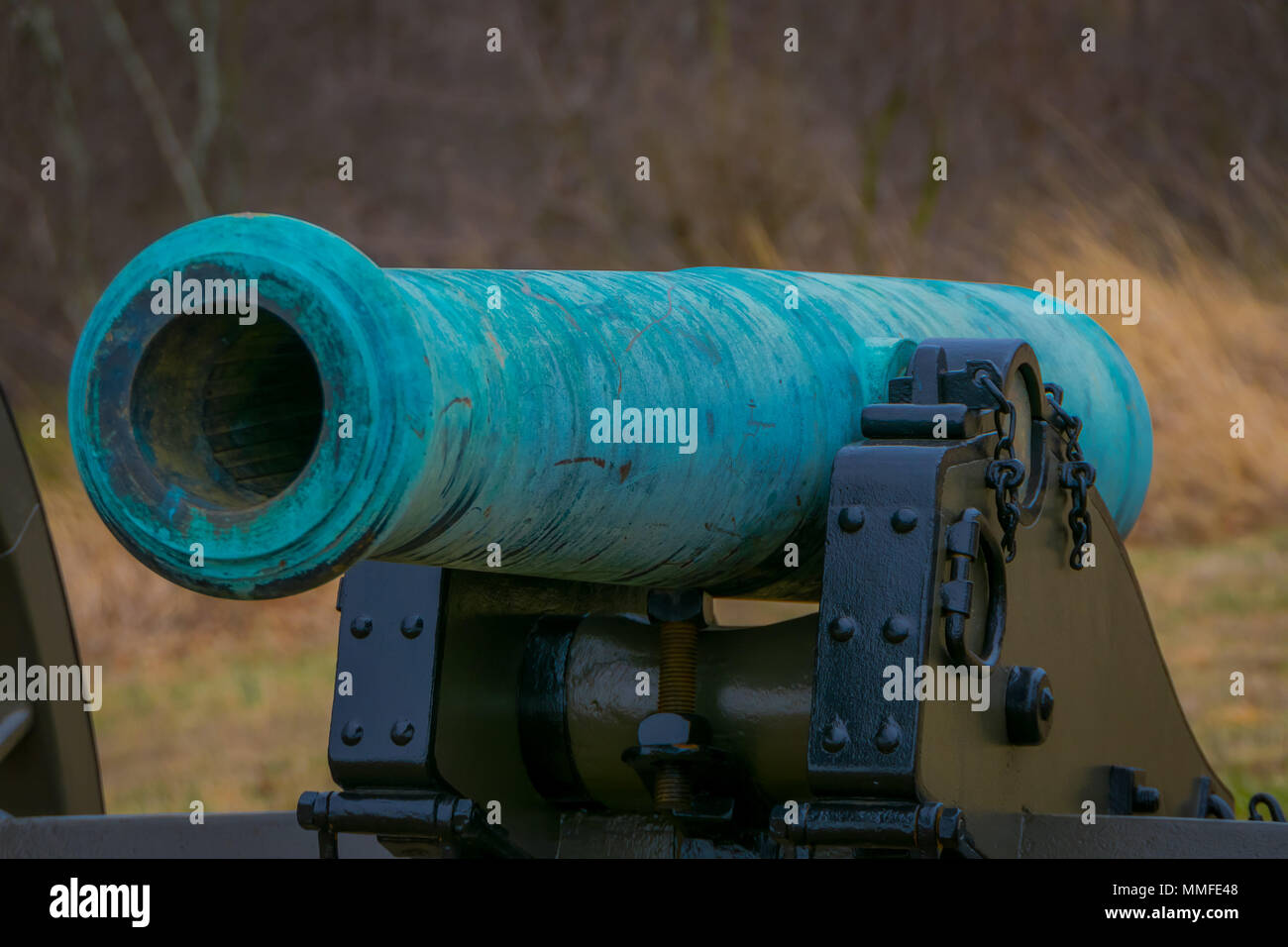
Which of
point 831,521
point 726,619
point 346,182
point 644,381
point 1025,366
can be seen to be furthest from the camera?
point 346,182

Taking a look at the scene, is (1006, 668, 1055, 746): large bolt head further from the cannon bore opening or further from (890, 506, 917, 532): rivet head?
the cannon bore opening

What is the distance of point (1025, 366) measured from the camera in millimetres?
2576

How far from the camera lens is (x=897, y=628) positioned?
7.47 feet

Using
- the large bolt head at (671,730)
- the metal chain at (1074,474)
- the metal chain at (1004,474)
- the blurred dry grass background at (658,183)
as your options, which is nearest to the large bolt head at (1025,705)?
the metal chain at (1004,474)

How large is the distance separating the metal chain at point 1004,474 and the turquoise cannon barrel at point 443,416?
18 cm

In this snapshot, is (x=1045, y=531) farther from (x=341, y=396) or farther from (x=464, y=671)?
(x=341, y=396)

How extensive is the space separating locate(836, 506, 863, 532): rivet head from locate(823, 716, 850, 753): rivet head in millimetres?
219

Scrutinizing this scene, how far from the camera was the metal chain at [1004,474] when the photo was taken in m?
2.41

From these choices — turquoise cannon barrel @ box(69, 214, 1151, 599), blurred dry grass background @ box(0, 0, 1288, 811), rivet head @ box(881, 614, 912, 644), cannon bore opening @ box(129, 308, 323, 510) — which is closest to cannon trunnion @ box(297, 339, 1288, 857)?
rivet head @ box(881, 614, 912, 644)

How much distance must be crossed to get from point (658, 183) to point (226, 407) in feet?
29.6

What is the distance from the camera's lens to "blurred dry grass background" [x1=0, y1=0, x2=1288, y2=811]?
7742 mm

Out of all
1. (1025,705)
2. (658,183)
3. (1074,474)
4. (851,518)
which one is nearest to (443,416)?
(851,518)
